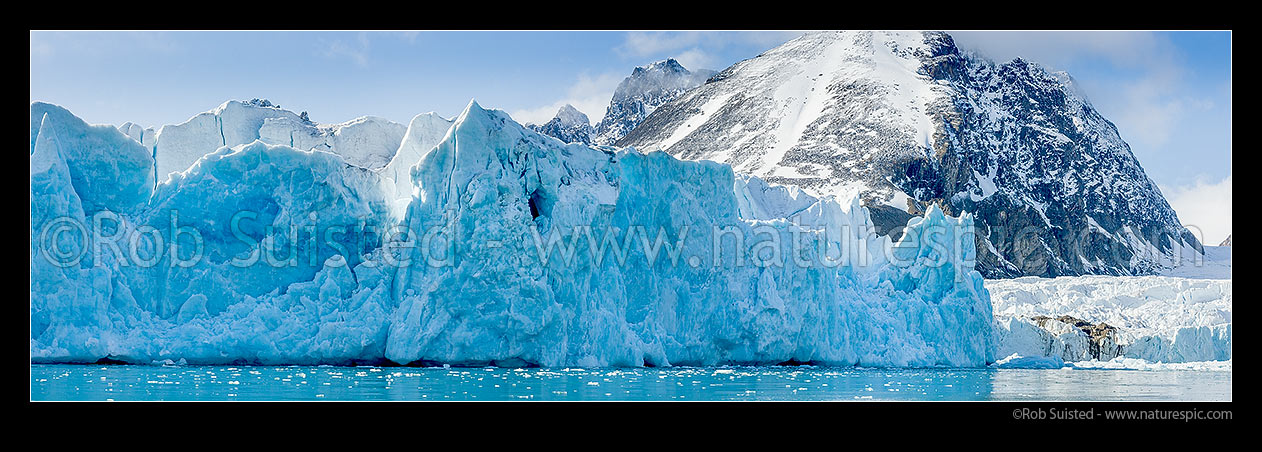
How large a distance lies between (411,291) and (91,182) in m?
6.02

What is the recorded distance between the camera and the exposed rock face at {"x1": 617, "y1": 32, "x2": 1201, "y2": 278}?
90.4m

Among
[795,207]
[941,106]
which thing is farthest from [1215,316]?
[941,106]

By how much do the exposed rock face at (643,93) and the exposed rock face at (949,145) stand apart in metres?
27.8

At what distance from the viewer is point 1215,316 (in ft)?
130

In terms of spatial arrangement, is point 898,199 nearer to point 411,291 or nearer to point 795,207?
point 795,207

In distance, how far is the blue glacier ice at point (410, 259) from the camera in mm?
22422

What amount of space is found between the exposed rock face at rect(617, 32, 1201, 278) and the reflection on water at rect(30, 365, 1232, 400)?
5382cm

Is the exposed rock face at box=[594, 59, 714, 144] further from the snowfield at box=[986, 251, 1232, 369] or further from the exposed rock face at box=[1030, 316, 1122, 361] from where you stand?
the exposed rock face at box=[1030, 316, 1122, 361]

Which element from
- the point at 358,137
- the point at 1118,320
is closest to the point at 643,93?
the point at 1118,320

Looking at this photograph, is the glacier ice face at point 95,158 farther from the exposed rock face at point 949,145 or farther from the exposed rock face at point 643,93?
the exposed rock face at point 643,93

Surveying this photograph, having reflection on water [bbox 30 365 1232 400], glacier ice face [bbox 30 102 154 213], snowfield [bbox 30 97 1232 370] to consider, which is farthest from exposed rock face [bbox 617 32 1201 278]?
glacier ice face [bbox 30 102 154 213]

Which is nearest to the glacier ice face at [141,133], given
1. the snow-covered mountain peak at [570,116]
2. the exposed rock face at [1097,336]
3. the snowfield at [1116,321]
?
the snowfield at [1116,321]

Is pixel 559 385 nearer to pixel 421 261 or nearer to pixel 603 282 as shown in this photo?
pixel 421 261

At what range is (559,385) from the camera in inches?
779
